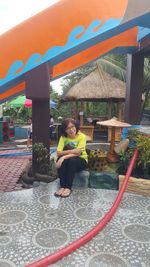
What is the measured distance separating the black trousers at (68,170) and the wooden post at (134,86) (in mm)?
3084

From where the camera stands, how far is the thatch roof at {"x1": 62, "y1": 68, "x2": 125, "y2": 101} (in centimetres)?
1149

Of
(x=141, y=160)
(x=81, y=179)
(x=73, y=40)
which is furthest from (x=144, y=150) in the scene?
(x=73, y=40)

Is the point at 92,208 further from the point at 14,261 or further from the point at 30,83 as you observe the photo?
the point at 30,83

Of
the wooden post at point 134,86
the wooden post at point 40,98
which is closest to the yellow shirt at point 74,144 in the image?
the wooden post at point 40,98

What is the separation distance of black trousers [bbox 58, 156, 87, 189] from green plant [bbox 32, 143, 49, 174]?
2.47ft

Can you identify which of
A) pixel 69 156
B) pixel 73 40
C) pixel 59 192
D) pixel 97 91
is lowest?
pixel 59 192

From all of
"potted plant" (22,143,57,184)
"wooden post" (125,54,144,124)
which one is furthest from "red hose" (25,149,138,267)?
"wooden post" (125,54,144,124)

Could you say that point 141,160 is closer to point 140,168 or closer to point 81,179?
point 140,168

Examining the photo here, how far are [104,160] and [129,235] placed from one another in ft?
6.35

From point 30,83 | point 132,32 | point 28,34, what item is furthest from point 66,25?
point 132,32

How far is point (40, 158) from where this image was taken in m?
4.55

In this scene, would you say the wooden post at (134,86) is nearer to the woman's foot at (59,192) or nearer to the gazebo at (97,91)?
the woman's foot at (59,192)

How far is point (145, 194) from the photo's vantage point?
3.99m

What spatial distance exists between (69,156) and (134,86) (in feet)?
11.2
